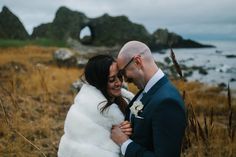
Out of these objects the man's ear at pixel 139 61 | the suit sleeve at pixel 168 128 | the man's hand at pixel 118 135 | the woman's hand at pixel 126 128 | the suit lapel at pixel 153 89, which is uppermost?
the man's ear at pixel 139 61

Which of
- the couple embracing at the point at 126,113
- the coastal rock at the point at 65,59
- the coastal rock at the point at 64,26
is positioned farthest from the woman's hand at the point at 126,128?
the coastal rock at the point at 64,26

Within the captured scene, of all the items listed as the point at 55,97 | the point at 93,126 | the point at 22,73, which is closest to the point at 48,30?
the point at 22,73

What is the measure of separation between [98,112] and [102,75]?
268mm

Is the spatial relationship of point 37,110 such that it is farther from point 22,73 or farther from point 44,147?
point 22,73

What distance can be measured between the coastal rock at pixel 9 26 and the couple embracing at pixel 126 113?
43781 mm

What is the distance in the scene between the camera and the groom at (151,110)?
8.65 ft

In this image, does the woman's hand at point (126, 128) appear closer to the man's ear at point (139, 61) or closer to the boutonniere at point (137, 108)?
the boutonniere at point (137, 108)

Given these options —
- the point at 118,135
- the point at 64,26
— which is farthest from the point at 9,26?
the point at 118,135

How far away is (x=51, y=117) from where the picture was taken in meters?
9.28

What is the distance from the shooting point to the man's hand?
312 centimetres

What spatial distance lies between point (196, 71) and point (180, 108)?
1178 inches

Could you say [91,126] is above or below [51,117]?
above

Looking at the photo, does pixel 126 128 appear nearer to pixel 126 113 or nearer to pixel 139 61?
pixel 126 113

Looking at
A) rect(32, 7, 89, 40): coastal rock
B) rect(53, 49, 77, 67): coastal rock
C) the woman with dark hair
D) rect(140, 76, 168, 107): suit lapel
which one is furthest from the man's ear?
rect(32, 7, 89, 40): coastal rock
